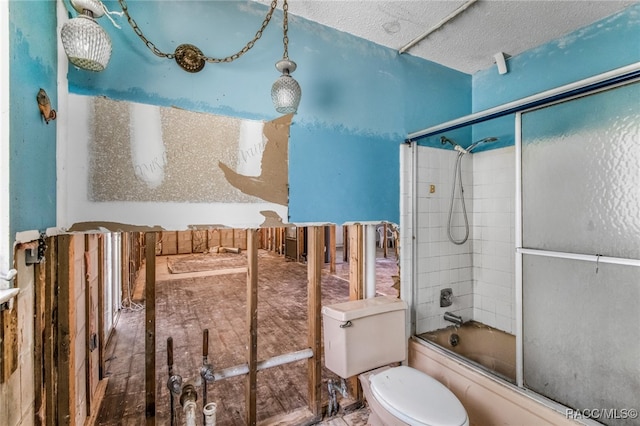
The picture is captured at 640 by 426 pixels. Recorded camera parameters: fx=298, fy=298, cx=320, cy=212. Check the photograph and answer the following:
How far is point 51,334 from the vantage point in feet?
4.09

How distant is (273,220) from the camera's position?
1747 millimetres

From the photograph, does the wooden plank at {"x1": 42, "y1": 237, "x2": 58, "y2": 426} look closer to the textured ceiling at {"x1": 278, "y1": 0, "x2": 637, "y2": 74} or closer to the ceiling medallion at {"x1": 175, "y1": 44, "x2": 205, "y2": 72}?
the ceiling medallion at {"x1": 175, "y1": 44, "x2": 205, "y2": 72}

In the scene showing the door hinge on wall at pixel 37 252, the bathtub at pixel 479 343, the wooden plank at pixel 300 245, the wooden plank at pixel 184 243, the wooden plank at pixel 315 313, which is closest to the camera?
the door hinge on wall at pixel 37 252

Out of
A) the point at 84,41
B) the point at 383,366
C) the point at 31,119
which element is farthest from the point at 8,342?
the point at 383,366

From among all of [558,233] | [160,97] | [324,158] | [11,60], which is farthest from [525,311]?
[11,60]

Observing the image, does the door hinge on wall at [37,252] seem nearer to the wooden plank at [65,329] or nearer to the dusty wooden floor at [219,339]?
the wooden plank at [65,329]

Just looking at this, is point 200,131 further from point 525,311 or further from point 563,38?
point 563,38

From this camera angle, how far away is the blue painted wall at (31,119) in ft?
2.87

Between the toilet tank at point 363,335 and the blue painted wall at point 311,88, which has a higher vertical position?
the blue painted wall at point 311,88

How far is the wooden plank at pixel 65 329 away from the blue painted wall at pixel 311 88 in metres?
0.74

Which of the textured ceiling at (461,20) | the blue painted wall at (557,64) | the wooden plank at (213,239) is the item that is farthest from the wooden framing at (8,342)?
the wooden plank at (213,239)

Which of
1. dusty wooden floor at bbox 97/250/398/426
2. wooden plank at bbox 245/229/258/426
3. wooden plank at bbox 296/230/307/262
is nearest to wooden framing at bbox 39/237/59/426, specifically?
dusty wooden floor at bbox 97/250/398/426

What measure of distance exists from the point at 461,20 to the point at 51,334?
275 centimetres

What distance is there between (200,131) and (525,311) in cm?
206
